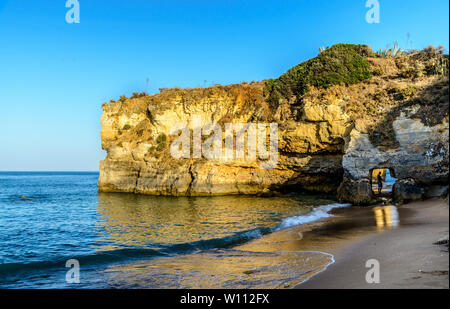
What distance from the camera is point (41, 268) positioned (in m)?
8.93

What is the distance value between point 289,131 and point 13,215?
20.9m

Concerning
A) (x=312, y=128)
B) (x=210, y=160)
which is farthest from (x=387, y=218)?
(x=210, y=160)

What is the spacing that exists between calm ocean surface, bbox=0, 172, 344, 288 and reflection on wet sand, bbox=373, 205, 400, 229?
2853 mm

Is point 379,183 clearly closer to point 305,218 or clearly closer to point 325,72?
point 305,218

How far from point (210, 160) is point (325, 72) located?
12732 mm

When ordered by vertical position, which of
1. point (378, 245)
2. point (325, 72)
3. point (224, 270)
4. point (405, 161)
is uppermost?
point (325, 72)

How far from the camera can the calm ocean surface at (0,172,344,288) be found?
7.30m

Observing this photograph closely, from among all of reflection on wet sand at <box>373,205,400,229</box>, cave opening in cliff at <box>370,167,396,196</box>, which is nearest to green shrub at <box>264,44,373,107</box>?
cave opening in cliff at <box>370,167,396,196</box>

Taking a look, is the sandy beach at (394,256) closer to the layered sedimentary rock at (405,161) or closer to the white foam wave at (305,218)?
the white foam wave at (305,218)

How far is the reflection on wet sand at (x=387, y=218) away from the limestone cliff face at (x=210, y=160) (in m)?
8.96

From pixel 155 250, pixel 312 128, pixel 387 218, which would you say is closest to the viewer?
pixel 155 250

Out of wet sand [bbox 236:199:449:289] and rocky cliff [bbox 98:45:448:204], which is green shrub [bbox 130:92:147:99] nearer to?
rocky cliff [bbox 98:45:448:204]

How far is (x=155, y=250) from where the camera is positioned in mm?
10336
